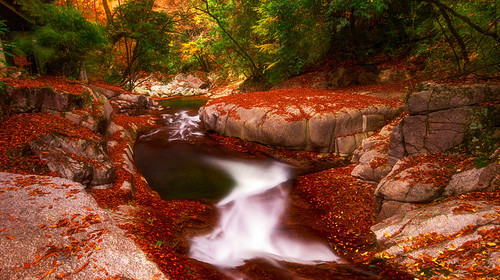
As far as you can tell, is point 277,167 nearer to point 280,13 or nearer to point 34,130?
point 34,130

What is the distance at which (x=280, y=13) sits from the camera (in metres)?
14.0

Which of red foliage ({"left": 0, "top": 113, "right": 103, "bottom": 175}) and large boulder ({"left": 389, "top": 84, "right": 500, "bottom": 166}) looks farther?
large boulder ({"left": 389, "top": 84, "right": 500, "bottom": 166})

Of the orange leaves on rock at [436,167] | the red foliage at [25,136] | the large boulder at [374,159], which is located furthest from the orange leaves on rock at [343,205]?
the red foliage at [25,136]

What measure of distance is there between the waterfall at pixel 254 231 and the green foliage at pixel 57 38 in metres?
7.42

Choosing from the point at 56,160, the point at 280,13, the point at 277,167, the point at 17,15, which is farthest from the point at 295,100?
the point at 17,15

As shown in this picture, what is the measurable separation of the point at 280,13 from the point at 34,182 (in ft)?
45.5

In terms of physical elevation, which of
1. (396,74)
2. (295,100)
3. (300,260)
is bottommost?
(300,260)

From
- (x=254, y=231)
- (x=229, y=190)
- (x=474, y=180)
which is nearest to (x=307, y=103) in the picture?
(x=229, y=190)

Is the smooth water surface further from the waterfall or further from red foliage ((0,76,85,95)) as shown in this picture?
red foliage ((0,76,85,95))

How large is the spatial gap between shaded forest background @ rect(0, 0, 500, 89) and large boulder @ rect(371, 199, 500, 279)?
15.8 feet

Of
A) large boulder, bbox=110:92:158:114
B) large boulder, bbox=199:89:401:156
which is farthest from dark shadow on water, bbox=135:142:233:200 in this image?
large boulder, bbox=110:92:158:114

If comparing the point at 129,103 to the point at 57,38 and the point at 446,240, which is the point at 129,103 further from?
the point at 446,240

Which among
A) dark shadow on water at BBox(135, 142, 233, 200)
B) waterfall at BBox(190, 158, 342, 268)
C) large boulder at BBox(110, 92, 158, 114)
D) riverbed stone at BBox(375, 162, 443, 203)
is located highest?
large boulder at BBox(110, 92, 158, 114)

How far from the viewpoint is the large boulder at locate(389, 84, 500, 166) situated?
17.6ft
